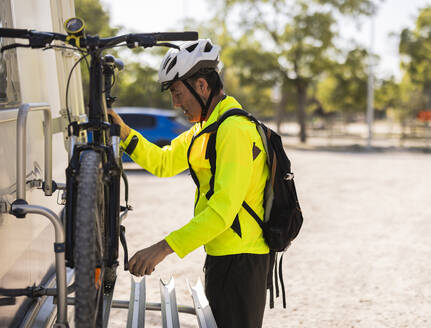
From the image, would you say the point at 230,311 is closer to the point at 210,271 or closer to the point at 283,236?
the point at 210,271

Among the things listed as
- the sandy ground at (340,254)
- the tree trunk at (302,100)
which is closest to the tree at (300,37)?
the tree trunk at (302,100)

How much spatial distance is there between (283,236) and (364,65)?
101 ft

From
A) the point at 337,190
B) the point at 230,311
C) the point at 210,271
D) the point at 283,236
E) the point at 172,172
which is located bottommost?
the point at 337,190

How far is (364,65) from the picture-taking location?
31.5m

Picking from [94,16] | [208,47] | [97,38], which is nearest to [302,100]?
[94,16]

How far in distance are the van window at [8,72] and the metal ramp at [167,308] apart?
4.02 ft

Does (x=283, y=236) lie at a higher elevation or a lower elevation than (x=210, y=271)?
higher

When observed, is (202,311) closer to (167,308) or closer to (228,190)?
(167,308)

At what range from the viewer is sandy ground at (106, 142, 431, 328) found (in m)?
4.59

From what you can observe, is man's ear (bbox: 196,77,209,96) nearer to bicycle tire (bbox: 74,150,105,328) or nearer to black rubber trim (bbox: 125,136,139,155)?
black rubber trim (bbox: 125,136,139,155)

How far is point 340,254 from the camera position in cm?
648

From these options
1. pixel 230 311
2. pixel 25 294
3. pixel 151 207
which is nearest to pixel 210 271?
pixel 230 311

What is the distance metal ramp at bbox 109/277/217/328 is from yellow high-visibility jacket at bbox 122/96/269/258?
14.9 inches

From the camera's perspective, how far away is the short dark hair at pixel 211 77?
105 inches
